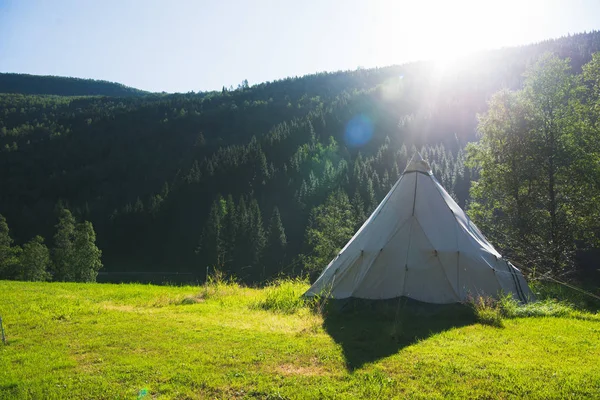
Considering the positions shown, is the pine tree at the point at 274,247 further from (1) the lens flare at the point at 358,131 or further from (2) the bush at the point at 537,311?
(1) the lens flare at the point at 358,131

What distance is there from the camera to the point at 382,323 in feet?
29.9

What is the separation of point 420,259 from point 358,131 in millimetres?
128664

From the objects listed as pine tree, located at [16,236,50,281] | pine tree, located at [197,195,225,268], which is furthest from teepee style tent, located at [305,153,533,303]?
pine tree, located at [197,195,225,268]

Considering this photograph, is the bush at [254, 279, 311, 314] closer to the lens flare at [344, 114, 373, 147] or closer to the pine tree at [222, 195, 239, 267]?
the pine tree at [222, 195, 239, 267]

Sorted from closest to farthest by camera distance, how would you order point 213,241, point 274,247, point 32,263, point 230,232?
point 32,263, point 274,247, point 213,241, point 230,232

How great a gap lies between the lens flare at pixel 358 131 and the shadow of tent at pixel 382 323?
398 ft

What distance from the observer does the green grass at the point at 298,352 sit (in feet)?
17.9

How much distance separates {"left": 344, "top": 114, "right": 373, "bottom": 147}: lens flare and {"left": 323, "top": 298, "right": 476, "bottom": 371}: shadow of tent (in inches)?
4780

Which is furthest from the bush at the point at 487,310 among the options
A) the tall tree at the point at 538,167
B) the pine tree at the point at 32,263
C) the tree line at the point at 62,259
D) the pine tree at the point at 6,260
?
the pine tree at the point at 6,260

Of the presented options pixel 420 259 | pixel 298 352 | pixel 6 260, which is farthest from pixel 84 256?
pixel 298 352

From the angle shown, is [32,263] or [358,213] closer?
[32,263]

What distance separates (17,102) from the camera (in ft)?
570

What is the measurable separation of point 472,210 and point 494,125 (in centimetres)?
439

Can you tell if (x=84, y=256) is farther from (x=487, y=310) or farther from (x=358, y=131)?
(x=358, y=131)
